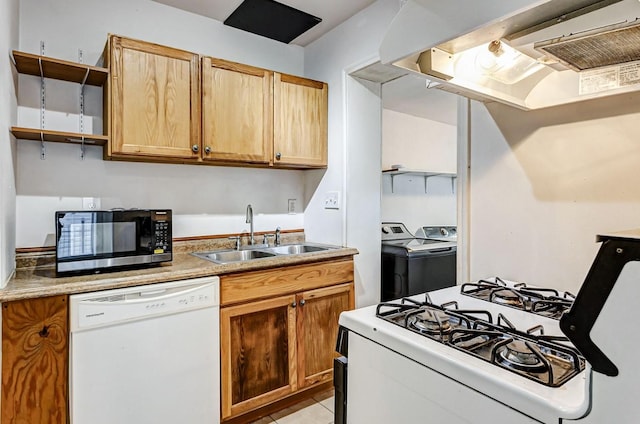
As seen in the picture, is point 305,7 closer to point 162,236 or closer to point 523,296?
point 162,236

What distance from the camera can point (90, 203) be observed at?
6.60ft

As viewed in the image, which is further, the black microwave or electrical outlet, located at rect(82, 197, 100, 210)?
electrical outlet, located at rect(82, 197, 100, 210)

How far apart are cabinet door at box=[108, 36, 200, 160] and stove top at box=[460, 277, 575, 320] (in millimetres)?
1628

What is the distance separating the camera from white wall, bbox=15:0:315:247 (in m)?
1.86

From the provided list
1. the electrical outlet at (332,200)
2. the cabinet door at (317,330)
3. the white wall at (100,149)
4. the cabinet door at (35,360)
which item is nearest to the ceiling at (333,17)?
the white wall at (100,149)

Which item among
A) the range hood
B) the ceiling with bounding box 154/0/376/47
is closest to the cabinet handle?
the range hood

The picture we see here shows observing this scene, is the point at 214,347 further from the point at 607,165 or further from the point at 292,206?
the point at 607,165

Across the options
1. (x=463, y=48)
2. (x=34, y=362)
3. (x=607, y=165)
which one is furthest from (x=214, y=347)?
(x=607, y=165)

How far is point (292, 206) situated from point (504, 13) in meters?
2.14

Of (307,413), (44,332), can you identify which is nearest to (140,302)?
(44,332)

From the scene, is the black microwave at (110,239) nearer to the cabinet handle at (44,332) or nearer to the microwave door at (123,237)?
the microwave door at (123,237)

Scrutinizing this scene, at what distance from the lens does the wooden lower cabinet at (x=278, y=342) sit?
6.13 feet

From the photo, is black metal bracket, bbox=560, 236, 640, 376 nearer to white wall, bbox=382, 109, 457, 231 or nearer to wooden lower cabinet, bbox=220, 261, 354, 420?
wooden lower cabinet, bbox=220, 261, 354, 420

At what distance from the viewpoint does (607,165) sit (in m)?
1.23
